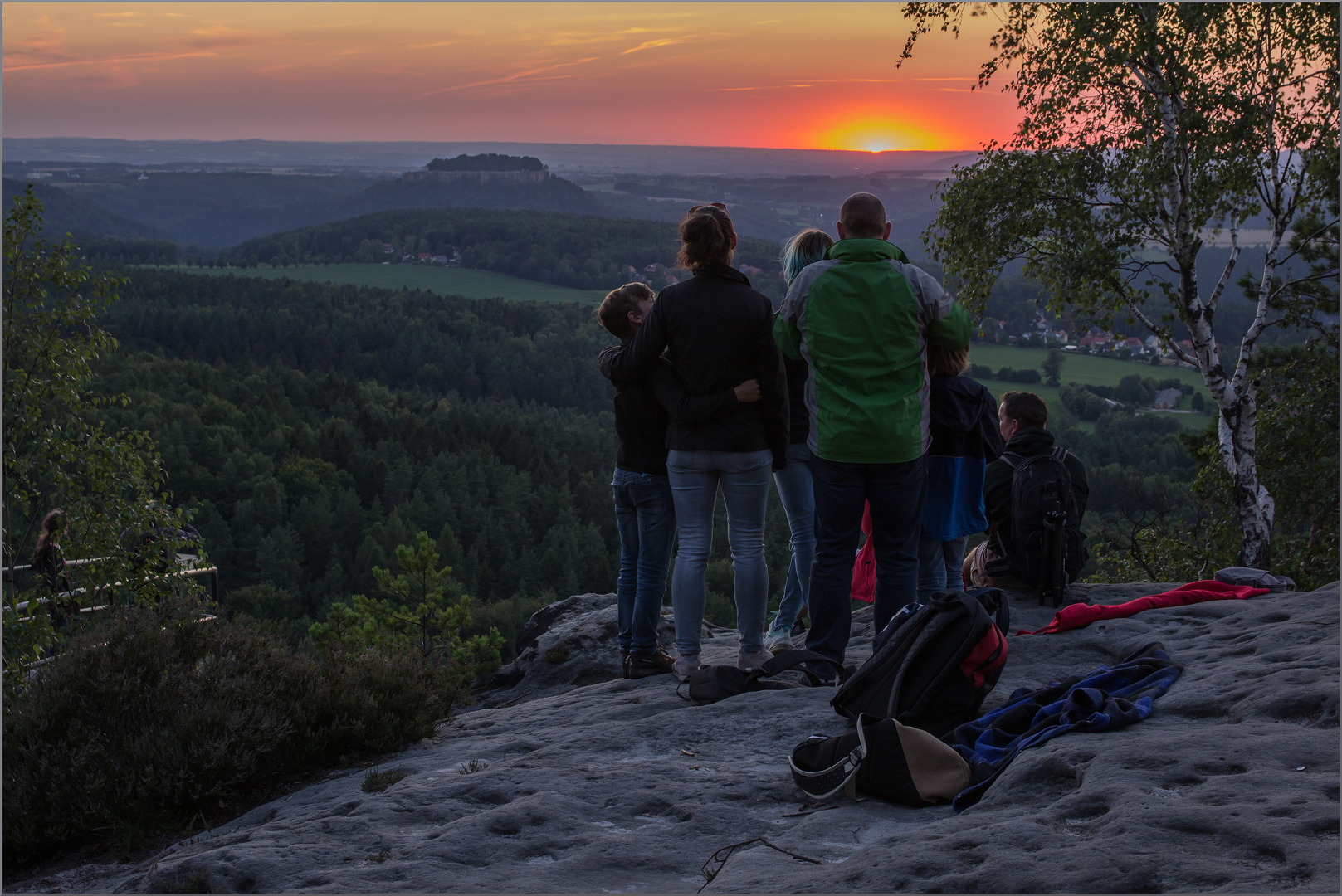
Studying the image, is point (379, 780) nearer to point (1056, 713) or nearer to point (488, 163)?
point (1056, 713)

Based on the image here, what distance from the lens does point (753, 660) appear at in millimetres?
4605

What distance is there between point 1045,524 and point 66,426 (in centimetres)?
1157

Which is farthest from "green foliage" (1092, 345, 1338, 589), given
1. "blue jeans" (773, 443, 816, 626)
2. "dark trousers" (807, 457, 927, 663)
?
"dark trousers" (807, 457, 927, 663)

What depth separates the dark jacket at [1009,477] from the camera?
5250 millimetres

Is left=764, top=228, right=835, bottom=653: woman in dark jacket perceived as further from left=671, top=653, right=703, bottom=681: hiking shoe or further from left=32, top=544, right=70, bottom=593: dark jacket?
left=32, top=544, right=70, bottom=593: dark jacket

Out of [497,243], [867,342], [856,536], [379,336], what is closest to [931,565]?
[856,536]

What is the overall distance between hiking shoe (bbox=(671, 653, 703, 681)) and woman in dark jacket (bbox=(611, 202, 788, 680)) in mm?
469

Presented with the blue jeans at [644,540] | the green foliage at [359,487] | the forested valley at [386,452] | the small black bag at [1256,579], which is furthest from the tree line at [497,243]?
the blue jeans at [644,540]

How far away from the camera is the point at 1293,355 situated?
10961 mm

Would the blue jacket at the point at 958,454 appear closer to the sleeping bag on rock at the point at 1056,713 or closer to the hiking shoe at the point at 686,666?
the sleeping bag on rock at the point at 1056,713

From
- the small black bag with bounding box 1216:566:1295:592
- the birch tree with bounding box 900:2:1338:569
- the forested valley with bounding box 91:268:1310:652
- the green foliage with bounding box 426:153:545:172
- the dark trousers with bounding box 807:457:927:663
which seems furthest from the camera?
the green foliage with bounding box 426:153:545:172

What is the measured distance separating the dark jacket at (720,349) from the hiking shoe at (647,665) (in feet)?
4.57

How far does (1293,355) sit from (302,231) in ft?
466

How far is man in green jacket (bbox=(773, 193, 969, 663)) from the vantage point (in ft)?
13.4
